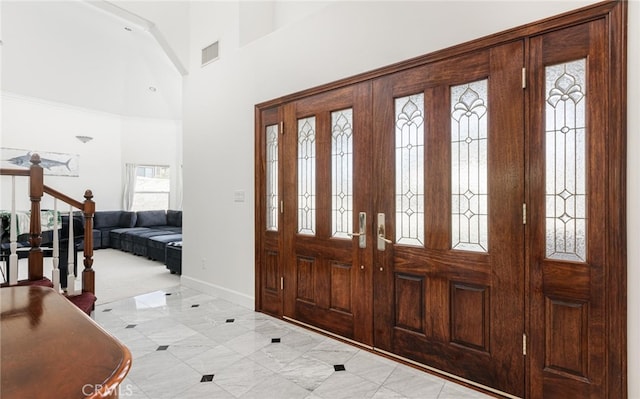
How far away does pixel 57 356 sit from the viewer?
2.58ft

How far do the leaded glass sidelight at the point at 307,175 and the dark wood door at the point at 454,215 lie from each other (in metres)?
0.72

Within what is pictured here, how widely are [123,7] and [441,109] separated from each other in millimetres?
3927

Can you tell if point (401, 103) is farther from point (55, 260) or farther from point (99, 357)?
point (55, 260)

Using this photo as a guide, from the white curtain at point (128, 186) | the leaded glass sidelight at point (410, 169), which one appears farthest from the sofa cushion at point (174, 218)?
the leaded glass sidelight at point (410, 169)

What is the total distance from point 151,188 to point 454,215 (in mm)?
9212

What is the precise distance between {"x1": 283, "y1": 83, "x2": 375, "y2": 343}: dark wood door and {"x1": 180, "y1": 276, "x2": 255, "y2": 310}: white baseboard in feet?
2.09

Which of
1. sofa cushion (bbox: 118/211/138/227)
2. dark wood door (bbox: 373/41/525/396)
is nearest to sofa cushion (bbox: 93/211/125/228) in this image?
sofa cushion (bbox: 118/211/138/227)

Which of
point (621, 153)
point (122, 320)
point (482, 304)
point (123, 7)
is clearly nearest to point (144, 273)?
point (122, 320)

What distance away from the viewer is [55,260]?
9.10 ft

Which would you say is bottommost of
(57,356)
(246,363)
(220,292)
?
(246,363)

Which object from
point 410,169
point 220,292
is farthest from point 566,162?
point 220,292

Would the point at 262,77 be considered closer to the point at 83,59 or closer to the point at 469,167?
the point at 469,167

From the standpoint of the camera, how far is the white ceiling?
575 centimetres

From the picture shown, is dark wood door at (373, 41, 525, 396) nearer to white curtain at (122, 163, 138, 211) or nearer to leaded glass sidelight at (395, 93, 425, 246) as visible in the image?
leaded glass sidelight at (395, 93, 425, 246)
